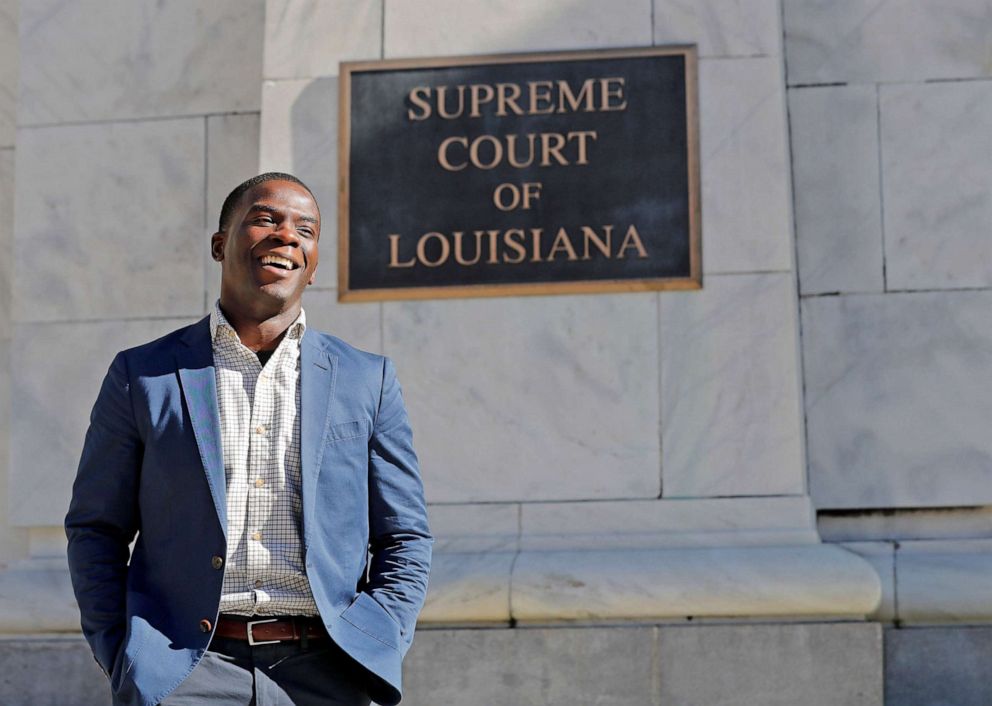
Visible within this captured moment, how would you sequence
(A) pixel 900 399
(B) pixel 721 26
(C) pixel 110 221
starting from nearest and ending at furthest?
1. (B) pixel 721 26
2. (A) pixel 900 399
3. (C) pixel 110 221

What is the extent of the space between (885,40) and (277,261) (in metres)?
4.66

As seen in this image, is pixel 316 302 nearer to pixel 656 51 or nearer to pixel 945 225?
pixel 656 51

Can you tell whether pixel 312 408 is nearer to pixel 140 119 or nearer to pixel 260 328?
pixel 260 328

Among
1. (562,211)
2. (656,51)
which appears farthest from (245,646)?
(656,51)

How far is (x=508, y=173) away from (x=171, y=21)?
211 cm

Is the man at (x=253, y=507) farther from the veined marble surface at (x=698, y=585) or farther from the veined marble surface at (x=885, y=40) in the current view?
the veined marble surface at (x=885, y=40)

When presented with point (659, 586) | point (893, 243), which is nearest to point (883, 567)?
point (659, 586)

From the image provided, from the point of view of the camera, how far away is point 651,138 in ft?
23.2

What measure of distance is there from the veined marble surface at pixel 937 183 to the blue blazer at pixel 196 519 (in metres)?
4.15

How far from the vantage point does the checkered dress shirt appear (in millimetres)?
3727

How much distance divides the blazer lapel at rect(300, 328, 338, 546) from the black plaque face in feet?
9.91

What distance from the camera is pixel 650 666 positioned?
6457mm

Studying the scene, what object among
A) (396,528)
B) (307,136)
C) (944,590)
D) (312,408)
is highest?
(307,136)

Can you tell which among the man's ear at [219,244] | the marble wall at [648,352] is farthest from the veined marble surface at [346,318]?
the man's ear at [219,244]
